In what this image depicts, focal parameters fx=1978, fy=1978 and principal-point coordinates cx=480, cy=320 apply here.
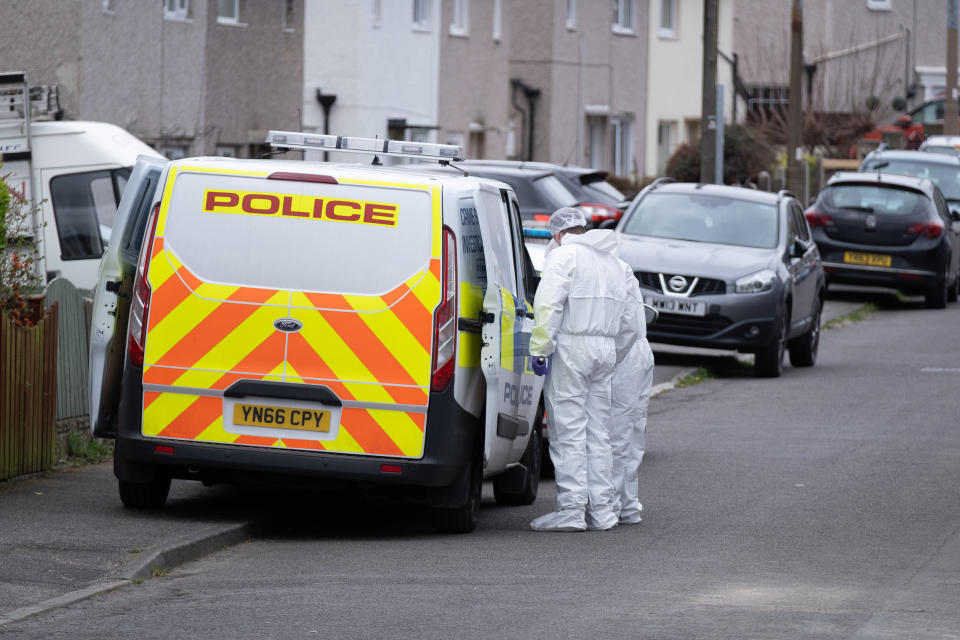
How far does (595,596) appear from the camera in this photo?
8.36 meters

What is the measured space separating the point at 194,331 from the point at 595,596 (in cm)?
267

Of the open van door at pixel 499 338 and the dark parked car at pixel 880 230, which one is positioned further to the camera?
the dark parked car at pixel 880 230

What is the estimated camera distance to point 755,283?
61.7 ft

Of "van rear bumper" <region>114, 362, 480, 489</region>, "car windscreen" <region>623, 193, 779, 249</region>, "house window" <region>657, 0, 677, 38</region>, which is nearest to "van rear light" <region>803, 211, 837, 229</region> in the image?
"car windscreen" <region>623, 193, 779, 249</region>

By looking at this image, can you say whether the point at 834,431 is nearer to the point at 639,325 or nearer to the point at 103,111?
the point at 639,325

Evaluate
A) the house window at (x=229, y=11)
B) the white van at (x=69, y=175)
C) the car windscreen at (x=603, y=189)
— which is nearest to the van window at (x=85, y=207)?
the white van at (x=69, y=175)

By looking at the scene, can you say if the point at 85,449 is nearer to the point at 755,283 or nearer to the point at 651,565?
the point at 651,565

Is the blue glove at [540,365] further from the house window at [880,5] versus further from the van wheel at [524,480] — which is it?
the house window at [880,5]

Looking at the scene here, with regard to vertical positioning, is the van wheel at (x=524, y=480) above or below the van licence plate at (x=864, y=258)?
below

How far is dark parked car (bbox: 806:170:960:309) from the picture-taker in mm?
27328

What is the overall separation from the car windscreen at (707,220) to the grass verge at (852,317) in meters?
5.79

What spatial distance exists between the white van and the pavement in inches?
267

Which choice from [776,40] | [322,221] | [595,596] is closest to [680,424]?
[322,221]

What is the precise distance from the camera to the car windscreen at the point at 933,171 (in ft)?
107
